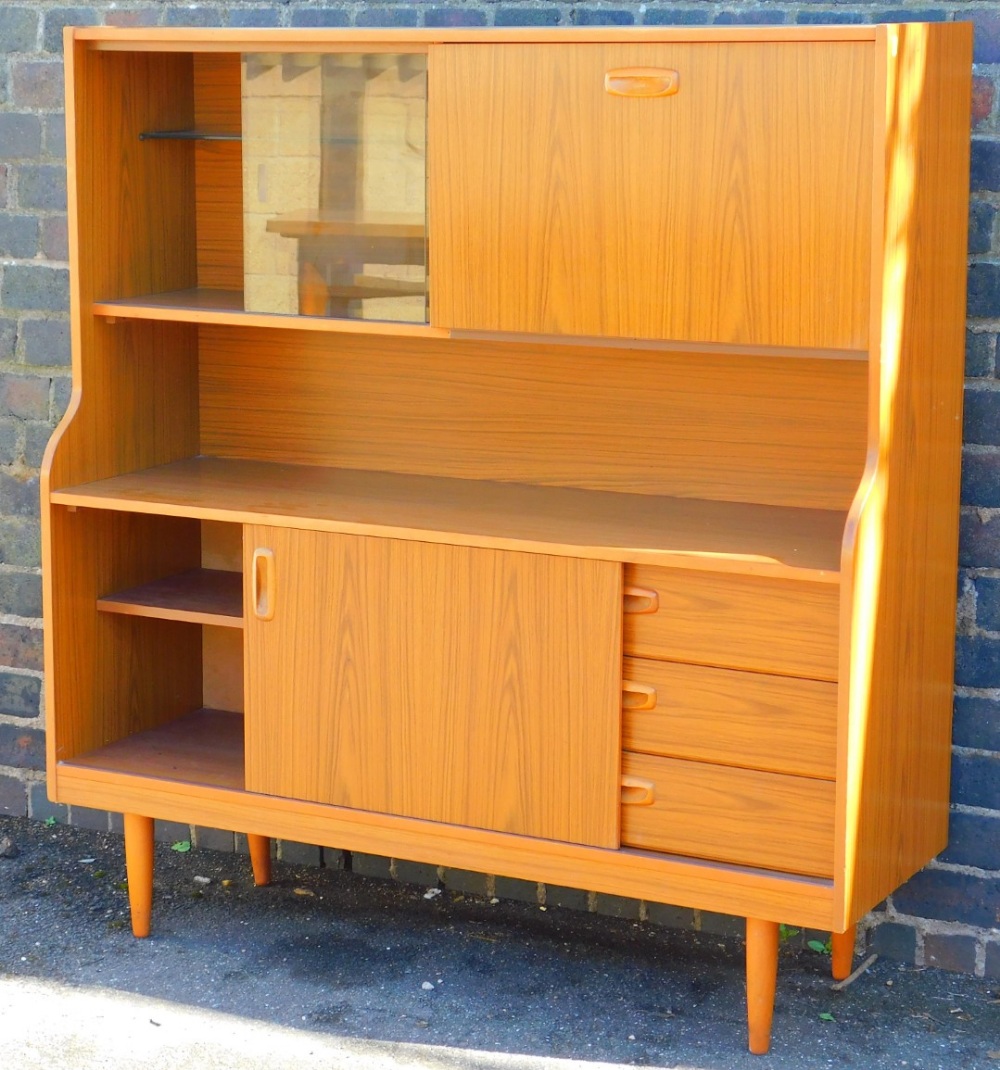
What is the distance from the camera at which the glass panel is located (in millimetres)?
2699

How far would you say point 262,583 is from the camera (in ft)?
9.27

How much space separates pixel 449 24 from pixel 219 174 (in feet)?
1.76

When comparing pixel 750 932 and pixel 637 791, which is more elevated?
pixel 637 791

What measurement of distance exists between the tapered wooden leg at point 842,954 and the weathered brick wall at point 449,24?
0.12 m

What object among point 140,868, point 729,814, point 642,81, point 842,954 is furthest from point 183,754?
point 642,81

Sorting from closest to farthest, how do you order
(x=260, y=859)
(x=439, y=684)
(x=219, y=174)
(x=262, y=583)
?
(x=439, y=684), (x=262, y=583), (x=219, y=174), (x=260, y=859)

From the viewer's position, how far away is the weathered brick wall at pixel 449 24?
2758mm

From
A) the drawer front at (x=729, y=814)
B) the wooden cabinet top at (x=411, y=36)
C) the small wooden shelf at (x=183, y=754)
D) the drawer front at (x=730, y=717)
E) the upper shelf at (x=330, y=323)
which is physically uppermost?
the wooden cabinet top at (x=411, y=36)

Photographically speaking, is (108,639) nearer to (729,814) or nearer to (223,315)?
(223,315)

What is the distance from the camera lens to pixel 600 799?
2.64 meters

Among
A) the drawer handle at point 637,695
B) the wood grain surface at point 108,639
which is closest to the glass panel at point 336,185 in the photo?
the wood grain surface at point 108,639

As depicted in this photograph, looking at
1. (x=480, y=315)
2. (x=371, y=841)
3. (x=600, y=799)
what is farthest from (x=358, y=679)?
(x=480, y=315)

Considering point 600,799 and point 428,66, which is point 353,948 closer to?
point 600,799

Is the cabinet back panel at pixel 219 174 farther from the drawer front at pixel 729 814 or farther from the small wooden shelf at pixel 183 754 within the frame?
the drawer front at pixel 729 814
